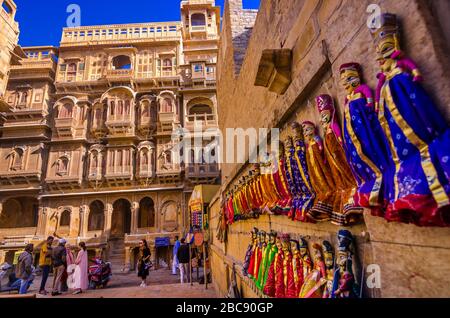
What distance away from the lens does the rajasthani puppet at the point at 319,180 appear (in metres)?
1.76

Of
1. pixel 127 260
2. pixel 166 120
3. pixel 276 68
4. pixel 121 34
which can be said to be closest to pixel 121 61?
pixel 121 34

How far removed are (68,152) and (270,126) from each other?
69.2 ft

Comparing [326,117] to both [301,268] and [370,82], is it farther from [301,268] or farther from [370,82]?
[301,268]

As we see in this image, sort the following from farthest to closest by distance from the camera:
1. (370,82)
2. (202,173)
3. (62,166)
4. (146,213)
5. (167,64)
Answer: (167,64)
(146,213)
(62,166)
(202,173)
(370,82)

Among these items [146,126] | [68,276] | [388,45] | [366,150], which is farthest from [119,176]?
[388,45]

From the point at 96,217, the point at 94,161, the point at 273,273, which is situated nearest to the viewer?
the point at 273,273

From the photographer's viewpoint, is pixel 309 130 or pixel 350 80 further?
pixel 309 130

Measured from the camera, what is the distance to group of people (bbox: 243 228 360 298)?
4.98ft

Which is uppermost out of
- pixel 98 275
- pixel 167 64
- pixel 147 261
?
pixel 167 64

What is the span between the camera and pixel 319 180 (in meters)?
1.86

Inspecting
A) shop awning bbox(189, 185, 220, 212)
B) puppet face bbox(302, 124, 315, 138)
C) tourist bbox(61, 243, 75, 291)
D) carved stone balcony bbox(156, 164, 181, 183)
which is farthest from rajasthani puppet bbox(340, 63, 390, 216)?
carved stone balcony bbox(156, 164, 181, 183)

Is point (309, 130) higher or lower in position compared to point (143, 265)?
higher

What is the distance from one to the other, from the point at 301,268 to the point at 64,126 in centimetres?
2242

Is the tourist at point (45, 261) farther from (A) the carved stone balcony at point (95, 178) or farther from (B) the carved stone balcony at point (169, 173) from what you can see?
(A) the carved stone balcony at point (95, 178)
